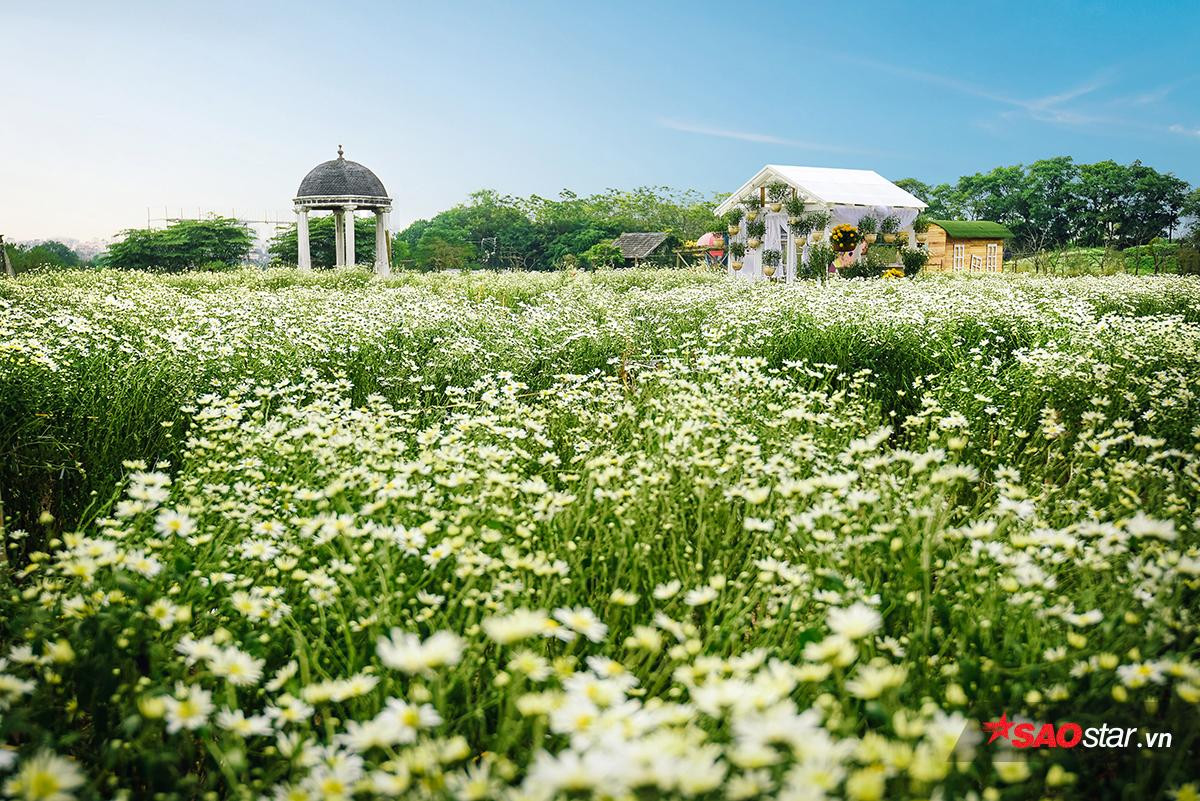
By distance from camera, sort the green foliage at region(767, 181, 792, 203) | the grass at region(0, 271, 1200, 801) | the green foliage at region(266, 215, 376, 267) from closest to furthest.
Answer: the grass at region(0, 271, 1200, 801) < the green foliage at region(767, 181, 792, 203) < the green foliage at region(266, 215, 376, 267)

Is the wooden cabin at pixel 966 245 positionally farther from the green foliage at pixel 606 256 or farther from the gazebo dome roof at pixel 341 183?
the gazebo dome roof at pixel 341 183

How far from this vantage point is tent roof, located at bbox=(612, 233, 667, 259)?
58.2 m

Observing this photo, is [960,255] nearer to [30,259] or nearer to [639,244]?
[639,244]

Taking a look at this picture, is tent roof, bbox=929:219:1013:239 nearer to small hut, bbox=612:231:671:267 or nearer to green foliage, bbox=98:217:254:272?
small hut, bbox=612:231:671:267

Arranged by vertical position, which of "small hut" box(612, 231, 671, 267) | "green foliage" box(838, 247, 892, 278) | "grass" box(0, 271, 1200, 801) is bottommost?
"grass" box(0, 271, 1200, 801)

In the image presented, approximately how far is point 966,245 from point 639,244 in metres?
26.7

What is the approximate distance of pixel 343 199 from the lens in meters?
25.5

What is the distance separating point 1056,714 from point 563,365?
509cm

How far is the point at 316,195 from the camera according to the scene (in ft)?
84.7

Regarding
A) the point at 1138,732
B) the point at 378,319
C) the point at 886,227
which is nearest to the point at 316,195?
the point at 886,227

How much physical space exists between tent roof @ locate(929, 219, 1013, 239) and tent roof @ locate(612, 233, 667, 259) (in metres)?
23.2

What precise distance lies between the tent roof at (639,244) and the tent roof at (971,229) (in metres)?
23.2

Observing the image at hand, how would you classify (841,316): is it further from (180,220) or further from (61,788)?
(180,220)

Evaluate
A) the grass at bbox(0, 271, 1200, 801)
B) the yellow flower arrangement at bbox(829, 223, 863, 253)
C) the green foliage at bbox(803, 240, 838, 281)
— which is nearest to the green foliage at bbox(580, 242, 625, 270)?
the yellow flower arrangement at bbox(829, 223, 863, 253)
